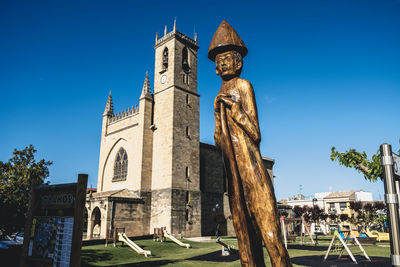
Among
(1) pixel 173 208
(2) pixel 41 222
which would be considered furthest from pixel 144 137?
(2) pixel 41 222

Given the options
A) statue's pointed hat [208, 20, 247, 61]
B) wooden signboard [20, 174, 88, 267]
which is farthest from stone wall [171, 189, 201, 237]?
statue's pointed hat [208, 20, 247, 61]

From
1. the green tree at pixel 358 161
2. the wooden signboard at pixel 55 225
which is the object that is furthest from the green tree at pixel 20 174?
the green tree at pixel 358 161

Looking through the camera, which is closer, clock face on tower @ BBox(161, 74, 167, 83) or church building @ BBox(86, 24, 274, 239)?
church building @ BBox(86, 24, 274, 239)

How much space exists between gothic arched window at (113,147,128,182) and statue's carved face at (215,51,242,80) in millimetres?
26966

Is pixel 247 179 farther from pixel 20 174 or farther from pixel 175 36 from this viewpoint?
pixel 175 36

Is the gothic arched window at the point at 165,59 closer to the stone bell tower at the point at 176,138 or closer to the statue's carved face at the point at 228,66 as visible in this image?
the stone bell tower at the point at 176,138

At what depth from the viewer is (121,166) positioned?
30828 millimetres

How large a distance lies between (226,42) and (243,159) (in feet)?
6.63

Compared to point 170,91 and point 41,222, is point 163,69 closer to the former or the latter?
point 170,91

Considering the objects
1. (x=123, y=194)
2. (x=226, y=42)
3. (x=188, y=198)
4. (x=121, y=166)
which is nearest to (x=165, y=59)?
(x=121, y=166)

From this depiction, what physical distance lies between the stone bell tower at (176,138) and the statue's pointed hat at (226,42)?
21.9 metres

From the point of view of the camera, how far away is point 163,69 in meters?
30.2

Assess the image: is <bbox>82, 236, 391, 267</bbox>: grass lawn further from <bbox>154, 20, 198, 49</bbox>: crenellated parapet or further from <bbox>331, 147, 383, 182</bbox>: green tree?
<bbox>154, 20, 198, 49</bbox>: crenellated parapet

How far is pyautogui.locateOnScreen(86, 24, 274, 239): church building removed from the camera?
2555 centimetres
